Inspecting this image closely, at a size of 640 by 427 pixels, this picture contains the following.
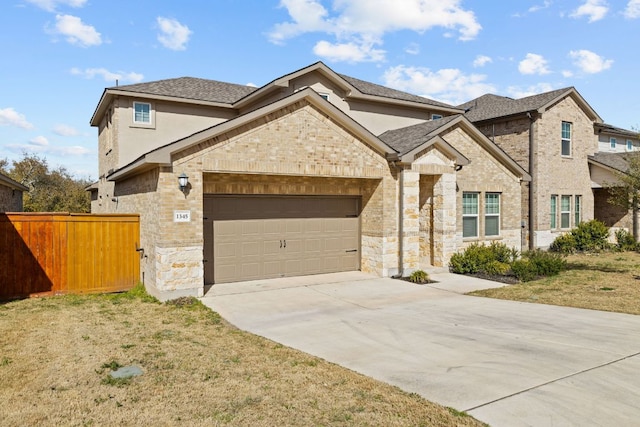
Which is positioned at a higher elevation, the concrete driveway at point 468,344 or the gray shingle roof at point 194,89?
the gray shingle roof at point 194,89

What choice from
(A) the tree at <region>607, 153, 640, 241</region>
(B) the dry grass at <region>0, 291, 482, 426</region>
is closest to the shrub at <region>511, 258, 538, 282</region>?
(A) the tree at <region>607, 153, 640, 241</region>

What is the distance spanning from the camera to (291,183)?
1293 centimetres

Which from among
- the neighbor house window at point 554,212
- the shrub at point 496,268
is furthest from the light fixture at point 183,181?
the neighbor house window at point 554,212

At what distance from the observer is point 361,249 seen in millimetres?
14422

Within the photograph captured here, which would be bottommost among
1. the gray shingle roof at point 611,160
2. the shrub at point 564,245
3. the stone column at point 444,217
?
the shrub at point 564,245

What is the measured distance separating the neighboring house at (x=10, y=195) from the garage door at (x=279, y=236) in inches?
328

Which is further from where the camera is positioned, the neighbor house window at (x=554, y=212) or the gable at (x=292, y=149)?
the neighbor house window at (x=554, y=212)

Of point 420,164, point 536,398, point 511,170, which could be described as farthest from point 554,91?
point 536,398

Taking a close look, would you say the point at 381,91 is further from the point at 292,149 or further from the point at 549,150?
the point at 292,149

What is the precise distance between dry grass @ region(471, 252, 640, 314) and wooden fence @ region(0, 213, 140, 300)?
9.80m

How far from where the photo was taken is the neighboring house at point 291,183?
10.6 meters

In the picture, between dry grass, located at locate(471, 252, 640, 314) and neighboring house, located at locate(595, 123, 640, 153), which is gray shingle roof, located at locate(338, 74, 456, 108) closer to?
dry grass, located at locate(471, 252, 640, 314)

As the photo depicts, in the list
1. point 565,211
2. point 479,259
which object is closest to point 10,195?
point 479,259

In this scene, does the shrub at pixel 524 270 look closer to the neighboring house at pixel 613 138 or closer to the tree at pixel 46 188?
the neighboring house at pixel 613 138
